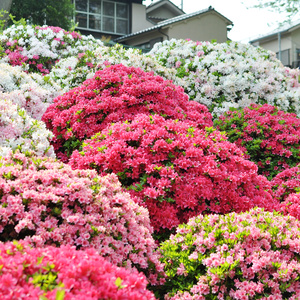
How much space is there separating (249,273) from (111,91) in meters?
3.70

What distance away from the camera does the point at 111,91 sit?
5.86 meters

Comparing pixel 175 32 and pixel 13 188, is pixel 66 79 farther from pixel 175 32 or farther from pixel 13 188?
pixel 175 32

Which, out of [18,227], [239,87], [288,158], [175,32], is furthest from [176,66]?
[175,32]

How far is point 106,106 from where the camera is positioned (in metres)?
5.51

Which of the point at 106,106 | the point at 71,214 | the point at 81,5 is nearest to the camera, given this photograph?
the point at 71,214

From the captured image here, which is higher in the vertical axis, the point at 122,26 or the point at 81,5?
the point at 81,5

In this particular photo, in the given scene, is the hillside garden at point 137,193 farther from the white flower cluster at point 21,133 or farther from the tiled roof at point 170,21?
the tiled roof at point 170,21

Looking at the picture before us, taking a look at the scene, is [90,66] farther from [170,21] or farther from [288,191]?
[170,21]

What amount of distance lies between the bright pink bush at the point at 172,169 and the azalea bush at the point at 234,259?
562 mm

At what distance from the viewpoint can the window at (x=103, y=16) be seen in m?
30.7

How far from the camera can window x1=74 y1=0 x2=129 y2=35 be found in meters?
30.7

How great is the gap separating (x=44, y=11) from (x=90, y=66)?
15271 millimetres

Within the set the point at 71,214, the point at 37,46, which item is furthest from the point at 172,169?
the point at 37,46

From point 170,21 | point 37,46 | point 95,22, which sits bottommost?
point 37,46
